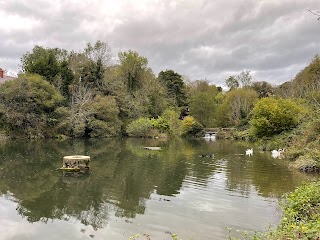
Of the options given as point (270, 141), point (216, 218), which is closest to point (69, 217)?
point (216, 218)

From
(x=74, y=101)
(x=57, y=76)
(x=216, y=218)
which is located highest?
(x=57, y=76)

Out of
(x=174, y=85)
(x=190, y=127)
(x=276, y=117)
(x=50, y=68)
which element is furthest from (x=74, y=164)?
(x=174, y=85)

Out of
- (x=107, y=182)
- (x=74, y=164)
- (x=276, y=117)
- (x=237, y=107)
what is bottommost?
(x=107, y=182)

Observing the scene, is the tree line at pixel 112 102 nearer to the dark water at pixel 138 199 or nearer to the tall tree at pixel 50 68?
the tall tree at pixel 50 68

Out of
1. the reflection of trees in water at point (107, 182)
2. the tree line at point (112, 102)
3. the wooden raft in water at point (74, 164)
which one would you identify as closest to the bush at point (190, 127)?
the tree line at point (112, 102)

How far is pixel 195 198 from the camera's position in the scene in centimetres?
1309

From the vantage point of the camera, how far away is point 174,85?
2940 inches

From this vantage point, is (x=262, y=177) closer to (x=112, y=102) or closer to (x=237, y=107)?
(x=112, y=102)

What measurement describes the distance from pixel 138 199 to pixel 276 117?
→ 2504 cm

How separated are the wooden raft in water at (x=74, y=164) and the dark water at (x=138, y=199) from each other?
2.04ft

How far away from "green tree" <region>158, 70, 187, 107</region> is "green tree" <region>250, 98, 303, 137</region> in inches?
1510

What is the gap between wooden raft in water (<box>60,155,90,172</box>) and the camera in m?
18.0

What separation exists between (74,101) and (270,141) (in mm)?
30037

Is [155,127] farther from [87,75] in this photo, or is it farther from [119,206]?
[119,206]
